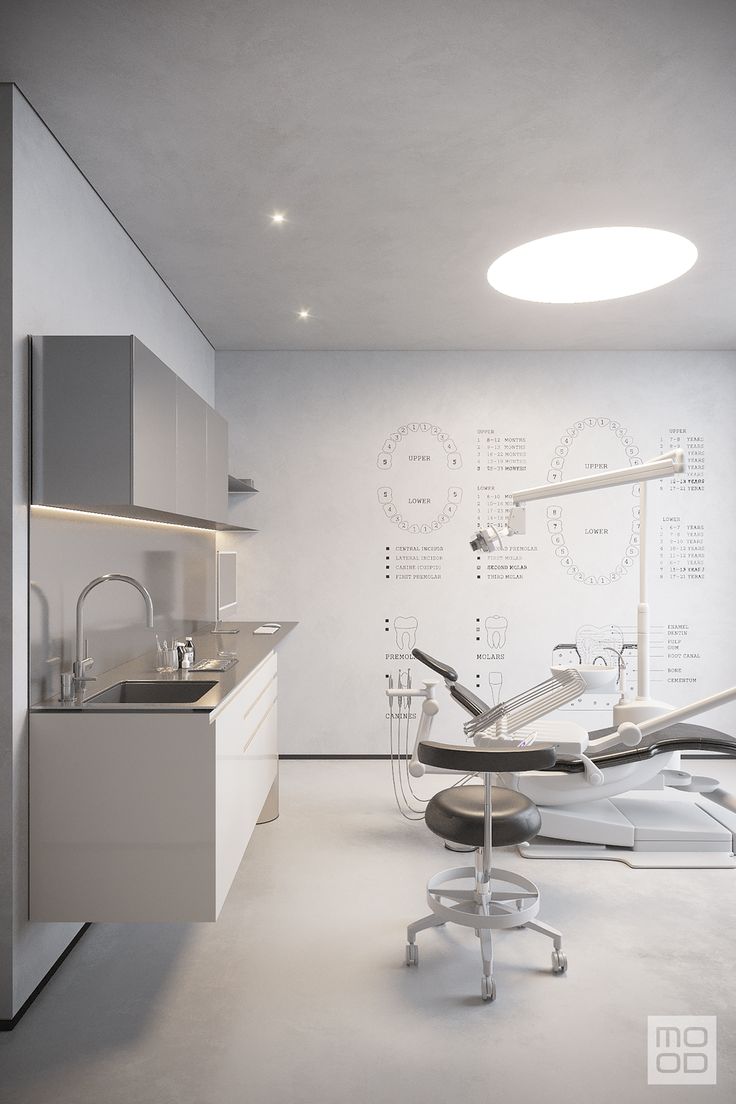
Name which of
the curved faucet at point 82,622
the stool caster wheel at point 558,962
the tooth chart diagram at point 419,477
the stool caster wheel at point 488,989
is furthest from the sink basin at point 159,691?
the tooth chart diagram at point 419,477

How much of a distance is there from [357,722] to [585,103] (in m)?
4.13

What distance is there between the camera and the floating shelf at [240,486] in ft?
16.4

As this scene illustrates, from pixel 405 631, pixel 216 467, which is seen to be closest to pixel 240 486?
pixel 216 467

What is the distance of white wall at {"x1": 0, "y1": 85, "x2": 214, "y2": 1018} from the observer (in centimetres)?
234

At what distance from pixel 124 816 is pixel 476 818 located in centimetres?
117

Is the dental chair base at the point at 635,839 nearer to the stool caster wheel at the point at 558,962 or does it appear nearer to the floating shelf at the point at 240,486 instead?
the stool caster wheel at the point at 558,962

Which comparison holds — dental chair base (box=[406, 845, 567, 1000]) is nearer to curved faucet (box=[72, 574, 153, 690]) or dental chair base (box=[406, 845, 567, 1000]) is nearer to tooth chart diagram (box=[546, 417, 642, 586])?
curved faucet (box=[72, 574, 153, 690])

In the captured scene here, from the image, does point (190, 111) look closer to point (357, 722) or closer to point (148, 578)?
point (148, 578)

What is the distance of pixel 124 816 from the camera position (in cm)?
237

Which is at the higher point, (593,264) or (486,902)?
(593,264)

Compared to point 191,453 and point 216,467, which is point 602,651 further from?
point 191,453

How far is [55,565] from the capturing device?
2.68 metres

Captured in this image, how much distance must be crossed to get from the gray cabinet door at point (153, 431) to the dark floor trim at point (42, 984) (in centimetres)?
163

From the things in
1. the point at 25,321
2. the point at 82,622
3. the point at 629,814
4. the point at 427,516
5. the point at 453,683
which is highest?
the point at 25,321
